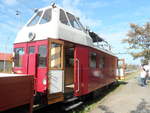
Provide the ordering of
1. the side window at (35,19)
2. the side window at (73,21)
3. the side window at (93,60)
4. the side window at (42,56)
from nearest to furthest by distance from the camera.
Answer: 1. the side window at (42,56)
2. the side window at (35,19)
3. the side window at (73,21)
4. the side window at (93,60)

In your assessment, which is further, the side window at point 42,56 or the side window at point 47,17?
the side window at point 47,17

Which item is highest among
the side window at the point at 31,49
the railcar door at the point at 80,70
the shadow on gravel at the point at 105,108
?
the side window at the point at 31,49

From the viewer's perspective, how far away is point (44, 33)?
645 centimetres

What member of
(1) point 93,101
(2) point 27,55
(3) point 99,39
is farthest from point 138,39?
(2) point 27,55

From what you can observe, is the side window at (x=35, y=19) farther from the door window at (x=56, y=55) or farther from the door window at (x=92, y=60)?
the door window at (x=92, y=60)

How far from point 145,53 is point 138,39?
2.11m

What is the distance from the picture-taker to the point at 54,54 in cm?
617

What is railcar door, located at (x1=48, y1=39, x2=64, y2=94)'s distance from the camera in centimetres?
578

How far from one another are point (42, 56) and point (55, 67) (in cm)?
56

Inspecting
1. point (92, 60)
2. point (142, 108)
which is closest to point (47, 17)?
point (92, 60)

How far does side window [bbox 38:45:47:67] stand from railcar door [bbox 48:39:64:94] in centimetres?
19

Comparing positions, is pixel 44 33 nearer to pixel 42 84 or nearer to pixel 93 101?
pixel 42 84

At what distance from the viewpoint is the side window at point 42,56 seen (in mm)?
5875

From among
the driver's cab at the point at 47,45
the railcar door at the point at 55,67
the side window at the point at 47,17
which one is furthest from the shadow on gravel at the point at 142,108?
the side window at the point at 47,17
